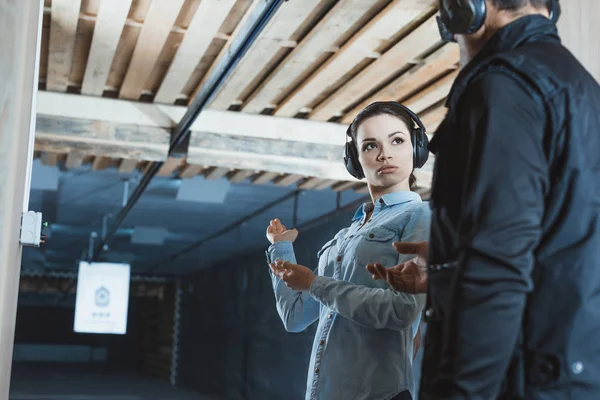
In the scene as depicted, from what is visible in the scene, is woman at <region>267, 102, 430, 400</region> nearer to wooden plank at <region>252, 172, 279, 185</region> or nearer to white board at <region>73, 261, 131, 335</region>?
wooden plank at <region>252, 172, 279, 185</region>

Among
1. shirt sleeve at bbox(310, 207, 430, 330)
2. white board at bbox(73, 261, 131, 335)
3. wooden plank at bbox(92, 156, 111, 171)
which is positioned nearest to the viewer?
shirt sleeve at bbox(310, 207, 430, 330)

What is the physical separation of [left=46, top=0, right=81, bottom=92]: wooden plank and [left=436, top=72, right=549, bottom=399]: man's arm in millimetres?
3562

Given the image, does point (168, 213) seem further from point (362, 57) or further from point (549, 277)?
point (549, 277)

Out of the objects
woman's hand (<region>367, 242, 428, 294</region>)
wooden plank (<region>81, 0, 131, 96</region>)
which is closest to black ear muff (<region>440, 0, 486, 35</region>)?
woman's hand (<region>367, 242, 428, 294</region>)

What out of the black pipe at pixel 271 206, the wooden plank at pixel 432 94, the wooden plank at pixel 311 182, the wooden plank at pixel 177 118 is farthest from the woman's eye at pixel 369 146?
the black pipe at pixel 271 206

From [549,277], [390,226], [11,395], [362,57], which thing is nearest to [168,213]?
[11,395]

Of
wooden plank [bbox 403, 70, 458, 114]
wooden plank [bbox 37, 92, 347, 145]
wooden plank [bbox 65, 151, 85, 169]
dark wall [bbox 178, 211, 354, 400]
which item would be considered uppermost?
A: wooden plank [bbox 403, 70, 458, 114]

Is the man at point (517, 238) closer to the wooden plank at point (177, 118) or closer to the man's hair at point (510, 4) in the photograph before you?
the man's hair at point (510, 4)

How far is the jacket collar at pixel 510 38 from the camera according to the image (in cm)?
124

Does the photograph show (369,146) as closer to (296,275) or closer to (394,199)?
(394,199)

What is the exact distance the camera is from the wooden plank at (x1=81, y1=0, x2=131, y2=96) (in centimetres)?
440

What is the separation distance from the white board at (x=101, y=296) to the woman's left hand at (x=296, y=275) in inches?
490

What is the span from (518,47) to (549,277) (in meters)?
0.35

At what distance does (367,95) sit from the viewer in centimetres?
582
